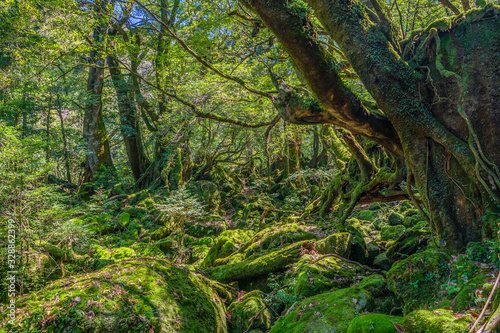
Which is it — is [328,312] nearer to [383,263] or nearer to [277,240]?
[383,263]

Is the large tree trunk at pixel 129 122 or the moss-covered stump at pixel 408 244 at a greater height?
the large tree trunk at pixel 129 122

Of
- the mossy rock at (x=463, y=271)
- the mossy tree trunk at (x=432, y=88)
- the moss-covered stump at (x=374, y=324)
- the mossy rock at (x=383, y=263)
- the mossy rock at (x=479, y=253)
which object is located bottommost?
the mossy rock at (x=383, y=263)

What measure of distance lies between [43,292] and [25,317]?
15.9 inches

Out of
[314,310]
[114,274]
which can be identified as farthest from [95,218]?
[314,310]

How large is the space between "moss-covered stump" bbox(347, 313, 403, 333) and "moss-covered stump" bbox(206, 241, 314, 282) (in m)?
2.84

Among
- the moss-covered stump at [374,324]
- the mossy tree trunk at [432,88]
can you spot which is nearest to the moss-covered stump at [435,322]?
the moss-covered stump at [374,324]

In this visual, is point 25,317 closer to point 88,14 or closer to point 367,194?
point 367,194

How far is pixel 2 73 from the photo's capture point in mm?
9438

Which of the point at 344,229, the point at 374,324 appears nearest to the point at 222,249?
the point at 344,229

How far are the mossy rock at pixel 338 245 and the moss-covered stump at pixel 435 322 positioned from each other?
311 centimetres

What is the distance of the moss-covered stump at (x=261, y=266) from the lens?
5.26m

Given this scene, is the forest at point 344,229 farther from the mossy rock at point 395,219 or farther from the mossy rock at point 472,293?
the mossy rock at point 395,219

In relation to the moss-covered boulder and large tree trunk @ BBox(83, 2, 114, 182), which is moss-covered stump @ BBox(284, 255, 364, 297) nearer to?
the moss-covered boulder

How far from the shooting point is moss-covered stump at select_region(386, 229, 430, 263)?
4.55m
